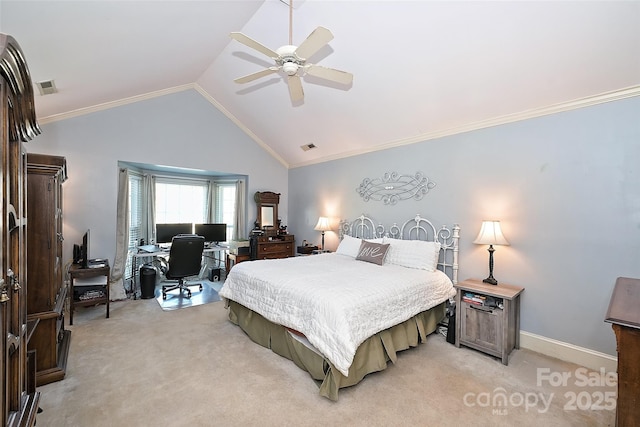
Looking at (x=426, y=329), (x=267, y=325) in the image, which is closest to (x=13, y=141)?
(x=267, y=325)

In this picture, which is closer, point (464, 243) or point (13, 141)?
point (13, 141)

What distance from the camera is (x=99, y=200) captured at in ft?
14.9

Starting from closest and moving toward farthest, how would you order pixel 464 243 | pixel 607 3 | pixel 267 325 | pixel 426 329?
pixel 607 3 < pixel 267 325 < pixel 426 329 < pixel 464 243

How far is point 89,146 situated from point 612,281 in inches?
268

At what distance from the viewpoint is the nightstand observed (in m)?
2.80

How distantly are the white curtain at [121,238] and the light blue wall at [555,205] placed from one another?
16.4 feet

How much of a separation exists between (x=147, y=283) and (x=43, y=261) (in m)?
2.62

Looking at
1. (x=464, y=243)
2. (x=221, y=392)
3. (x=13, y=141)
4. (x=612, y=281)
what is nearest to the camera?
(x=13, y=141)

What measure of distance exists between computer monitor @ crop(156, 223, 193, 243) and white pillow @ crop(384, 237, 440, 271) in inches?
161

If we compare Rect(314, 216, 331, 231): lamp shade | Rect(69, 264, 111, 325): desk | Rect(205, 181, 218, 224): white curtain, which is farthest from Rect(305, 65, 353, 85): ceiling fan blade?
Rect(205, 181, 218, 224): white curtain

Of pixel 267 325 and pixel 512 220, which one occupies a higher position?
pixel 512 220

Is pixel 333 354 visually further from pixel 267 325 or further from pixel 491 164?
pixel 491 164

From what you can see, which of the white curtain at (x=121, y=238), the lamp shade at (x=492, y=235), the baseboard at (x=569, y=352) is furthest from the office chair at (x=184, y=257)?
the baseboard at (x=569, y=352)

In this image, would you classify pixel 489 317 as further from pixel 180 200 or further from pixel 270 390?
pixel 180 200
